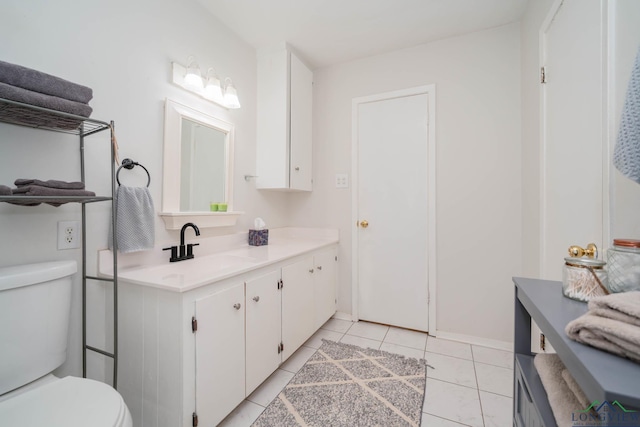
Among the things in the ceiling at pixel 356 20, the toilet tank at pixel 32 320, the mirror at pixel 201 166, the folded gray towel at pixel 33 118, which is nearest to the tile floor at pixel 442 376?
the toilet tank at pixel 32 320

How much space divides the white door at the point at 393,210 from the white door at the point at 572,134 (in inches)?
34.7

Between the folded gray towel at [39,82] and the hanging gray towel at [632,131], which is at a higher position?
the folded gray towel at [39,82]

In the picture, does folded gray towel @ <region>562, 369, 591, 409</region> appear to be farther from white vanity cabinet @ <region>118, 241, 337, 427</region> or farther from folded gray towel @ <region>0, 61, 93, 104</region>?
folded gray towel @ <region>0, 61, 93, 104</region>

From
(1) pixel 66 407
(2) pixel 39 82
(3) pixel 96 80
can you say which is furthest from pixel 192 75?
(1) pixel 66 407

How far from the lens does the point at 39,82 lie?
92cm

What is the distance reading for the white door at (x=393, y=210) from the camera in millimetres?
2357

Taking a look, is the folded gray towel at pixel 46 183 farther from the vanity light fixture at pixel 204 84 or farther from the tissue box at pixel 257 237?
the tissue box at pixel 257 237

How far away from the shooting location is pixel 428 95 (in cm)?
232

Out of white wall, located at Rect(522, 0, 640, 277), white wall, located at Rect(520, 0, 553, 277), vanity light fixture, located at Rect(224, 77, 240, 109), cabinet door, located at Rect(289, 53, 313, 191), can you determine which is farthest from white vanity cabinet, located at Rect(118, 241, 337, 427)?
white wall, located at Rect(520, 0, 553, 277)

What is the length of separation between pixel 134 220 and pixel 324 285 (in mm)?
1518

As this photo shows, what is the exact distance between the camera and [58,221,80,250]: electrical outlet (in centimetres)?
118

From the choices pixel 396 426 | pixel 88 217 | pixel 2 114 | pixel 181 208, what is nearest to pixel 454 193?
pixel 396 426

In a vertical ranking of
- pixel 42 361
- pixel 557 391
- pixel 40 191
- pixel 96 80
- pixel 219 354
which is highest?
pixel 96 80

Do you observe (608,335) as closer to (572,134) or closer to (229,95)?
(572,134)
